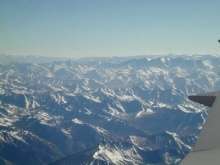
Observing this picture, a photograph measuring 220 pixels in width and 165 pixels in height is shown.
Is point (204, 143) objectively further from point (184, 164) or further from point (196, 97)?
point (196, 97)

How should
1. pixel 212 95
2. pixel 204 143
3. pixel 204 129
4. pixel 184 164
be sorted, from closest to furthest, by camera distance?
pixel 184 164 → pixel 204 143 → pixel 204 129 → pixel 212 95

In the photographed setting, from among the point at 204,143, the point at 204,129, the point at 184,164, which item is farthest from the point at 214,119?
the point at 184,164

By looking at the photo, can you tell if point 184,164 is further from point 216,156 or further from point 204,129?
point 204,129

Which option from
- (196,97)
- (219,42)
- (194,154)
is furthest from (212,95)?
(194,154)

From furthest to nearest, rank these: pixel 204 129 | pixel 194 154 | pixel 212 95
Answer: pixel 212 95 → pixel 204 129 → pixel 194 154

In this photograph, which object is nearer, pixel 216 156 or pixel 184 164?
pixel 184 164

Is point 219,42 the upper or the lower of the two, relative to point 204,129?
upper

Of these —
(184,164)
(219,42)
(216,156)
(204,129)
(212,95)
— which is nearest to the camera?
(184,164)

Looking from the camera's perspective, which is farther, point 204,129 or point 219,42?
point 219,42

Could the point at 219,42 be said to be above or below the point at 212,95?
above
